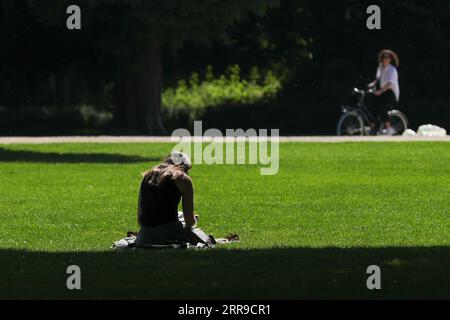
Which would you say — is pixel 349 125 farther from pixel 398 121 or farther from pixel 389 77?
pixel 389 77

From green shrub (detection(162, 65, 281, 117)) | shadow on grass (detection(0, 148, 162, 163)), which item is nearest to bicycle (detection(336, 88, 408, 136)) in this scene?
shadow on grass (detection(0, 148, 162, 163))

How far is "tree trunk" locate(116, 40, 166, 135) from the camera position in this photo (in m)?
33.8

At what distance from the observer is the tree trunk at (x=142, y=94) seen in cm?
3378

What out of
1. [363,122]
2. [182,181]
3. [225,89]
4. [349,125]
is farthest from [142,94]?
[182,181]

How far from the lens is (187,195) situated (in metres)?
13.8

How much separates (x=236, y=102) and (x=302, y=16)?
2931 mm

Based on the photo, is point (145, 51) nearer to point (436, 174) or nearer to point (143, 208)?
point (436, 174)

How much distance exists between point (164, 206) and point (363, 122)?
1702cm

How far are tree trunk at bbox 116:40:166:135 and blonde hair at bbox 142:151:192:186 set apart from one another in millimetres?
19158

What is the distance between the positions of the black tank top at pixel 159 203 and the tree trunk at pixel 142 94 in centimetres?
1934

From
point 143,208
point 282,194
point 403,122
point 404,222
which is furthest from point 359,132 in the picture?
point 143,208

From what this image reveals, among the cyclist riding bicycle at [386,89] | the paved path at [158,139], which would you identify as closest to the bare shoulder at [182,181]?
the paved path at [158,139]

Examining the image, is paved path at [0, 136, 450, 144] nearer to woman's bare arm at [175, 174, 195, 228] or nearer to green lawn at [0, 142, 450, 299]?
green lawn at [0, 142, 450, 299]

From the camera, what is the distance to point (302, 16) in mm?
40625
